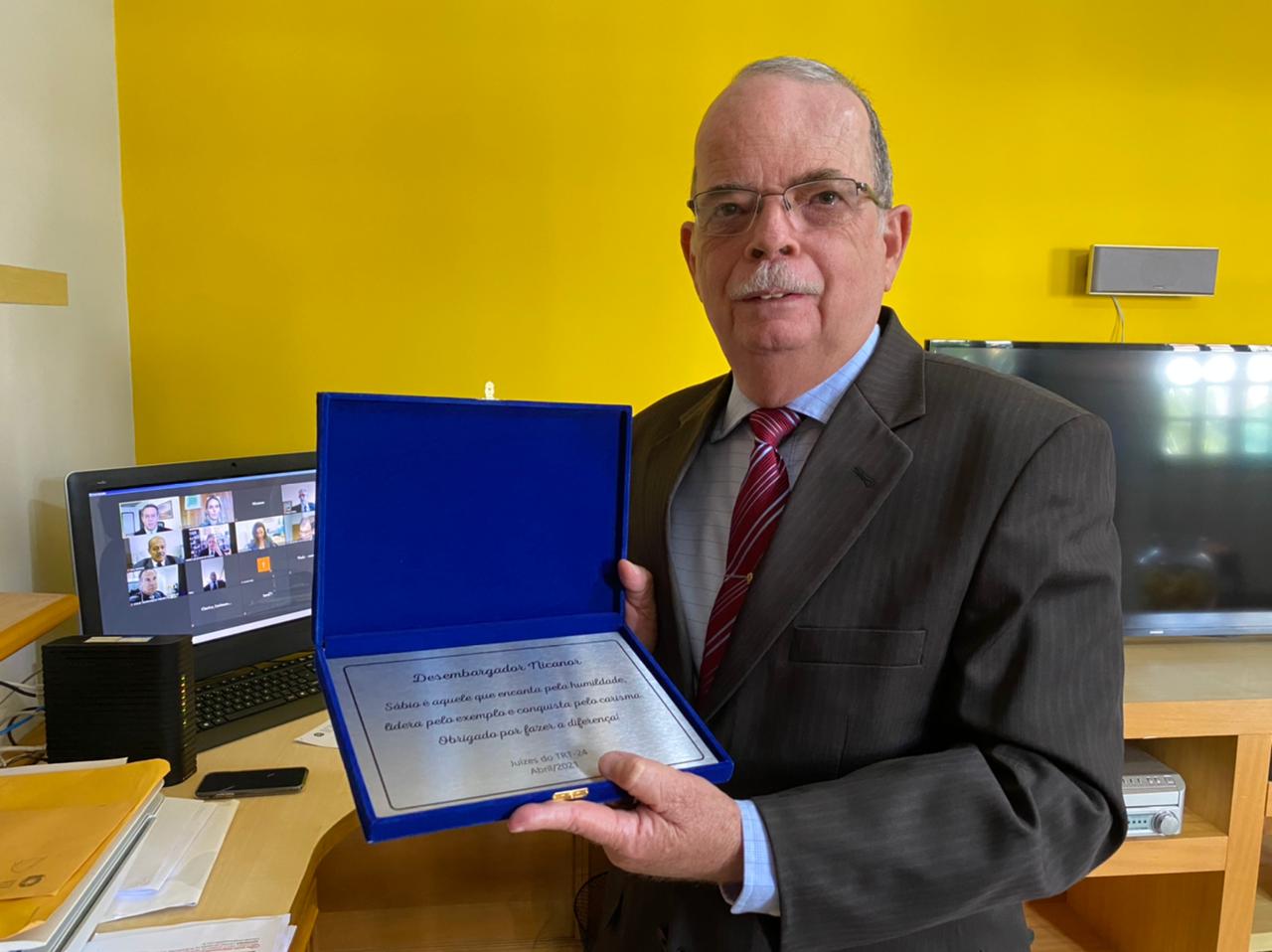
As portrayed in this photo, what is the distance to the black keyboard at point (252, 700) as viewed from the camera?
149 centimetres

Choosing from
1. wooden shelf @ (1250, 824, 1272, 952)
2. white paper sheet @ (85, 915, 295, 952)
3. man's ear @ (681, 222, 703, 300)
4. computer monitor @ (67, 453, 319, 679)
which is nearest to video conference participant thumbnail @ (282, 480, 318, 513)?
computer monitor @ (67, 453, 319, 679)

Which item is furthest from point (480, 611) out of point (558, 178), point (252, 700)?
point (558, 178)

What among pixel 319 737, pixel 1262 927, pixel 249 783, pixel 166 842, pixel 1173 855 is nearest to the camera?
pixel 166 842

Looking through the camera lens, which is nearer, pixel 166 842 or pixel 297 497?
pixel 166 842

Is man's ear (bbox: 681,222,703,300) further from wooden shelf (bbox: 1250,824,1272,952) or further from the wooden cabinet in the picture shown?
wooden shelf (bbox: 1250,824,1272,952)

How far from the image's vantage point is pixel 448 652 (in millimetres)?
910

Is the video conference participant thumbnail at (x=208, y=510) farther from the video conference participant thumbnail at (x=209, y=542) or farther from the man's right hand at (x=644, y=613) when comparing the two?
the man's right hand at (x=644, y=613)

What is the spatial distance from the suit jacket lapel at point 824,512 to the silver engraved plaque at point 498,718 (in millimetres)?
111

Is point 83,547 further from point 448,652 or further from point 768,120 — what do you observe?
point 768,120

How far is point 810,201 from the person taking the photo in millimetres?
971

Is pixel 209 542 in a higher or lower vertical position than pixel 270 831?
higher

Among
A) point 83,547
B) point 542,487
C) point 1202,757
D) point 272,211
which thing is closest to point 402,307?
point 272,211

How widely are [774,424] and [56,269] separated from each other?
4.75 ft

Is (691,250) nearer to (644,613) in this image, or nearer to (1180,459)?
(644,613)
